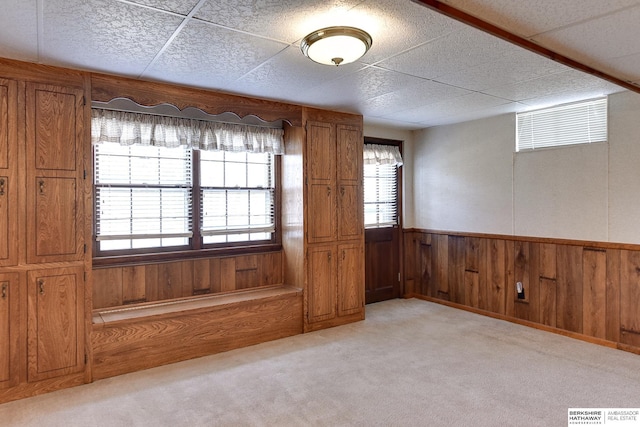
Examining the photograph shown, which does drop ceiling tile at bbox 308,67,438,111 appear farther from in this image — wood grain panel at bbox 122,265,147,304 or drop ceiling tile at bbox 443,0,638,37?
wood grain panel at bbox 122,265,147,304

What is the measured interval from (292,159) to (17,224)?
2431 millimetres

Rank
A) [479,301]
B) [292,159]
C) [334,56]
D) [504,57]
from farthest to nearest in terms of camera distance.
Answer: [479,301] < [292,159] < [504,57] < [334,56]

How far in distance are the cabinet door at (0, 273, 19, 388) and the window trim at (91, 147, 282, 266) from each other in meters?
0.69

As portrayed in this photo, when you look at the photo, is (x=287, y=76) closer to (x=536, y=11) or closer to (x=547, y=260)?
(x=536, y=11)

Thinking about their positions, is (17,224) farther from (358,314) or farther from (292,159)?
(358,314)

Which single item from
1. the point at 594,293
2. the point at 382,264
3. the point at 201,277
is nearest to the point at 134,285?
the point at 201,277

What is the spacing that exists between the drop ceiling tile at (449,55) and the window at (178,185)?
1.79 metres

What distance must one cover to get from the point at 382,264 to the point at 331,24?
148 inches

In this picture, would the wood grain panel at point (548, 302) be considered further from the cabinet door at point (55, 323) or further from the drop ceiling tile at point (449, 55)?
the cabinet door at point (55, 323)

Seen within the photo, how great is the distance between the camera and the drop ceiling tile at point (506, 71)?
2.71 meters

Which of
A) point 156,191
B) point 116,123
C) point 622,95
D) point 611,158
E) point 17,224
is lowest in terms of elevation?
point 17,224

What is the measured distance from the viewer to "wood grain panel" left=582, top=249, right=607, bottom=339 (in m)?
3.74

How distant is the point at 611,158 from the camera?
367 centimetres

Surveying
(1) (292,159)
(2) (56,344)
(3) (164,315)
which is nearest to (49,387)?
(2) (56,344)
